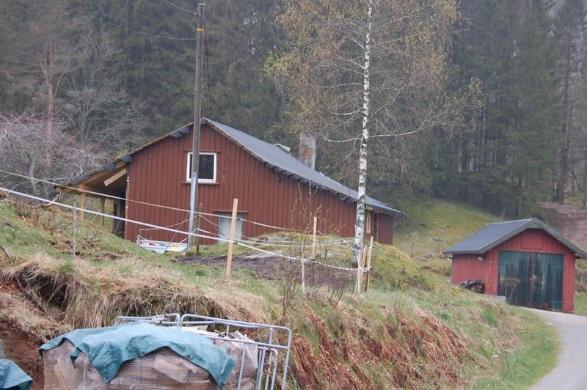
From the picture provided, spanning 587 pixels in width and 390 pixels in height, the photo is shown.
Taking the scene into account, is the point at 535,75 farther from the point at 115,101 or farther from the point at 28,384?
the point at 28,384

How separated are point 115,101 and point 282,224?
20146 millimetres

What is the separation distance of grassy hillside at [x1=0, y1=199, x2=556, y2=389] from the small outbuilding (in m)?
16.8

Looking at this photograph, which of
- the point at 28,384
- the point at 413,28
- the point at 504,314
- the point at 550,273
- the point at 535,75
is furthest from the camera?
the point at 535,75

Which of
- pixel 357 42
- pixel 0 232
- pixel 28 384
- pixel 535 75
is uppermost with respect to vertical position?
pixel 535 75

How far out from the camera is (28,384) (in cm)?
625

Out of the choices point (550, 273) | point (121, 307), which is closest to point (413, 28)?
point (121, 307)

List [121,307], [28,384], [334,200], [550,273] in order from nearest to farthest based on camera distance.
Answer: [28,384] → [121,307] → [334,200] → [550,273]

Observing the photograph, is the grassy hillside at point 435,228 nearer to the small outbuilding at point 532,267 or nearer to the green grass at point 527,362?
the small outbuilding at point 532,267

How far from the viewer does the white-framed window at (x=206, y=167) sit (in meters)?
29.8

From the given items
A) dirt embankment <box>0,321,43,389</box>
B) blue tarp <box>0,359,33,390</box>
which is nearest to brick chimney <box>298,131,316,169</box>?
dirt embankment <box>0,321,43,389</box>

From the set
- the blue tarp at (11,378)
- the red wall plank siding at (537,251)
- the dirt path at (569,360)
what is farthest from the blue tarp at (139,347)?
the red wall plank siding at (537,251)

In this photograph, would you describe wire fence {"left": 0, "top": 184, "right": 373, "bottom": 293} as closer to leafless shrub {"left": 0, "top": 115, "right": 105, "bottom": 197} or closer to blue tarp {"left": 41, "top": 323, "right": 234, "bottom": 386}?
blue tarp {"left": 41, "top": 323, "right": 234, "bottom": 386}

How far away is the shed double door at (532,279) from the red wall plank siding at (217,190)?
11.1 metres

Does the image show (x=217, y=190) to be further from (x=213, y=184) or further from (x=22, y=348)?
(x=22, y=348)
